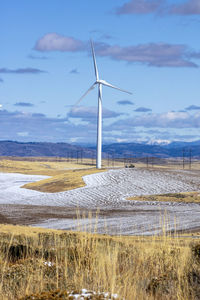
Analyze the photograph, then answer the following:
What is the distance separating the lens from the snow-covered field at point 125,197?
147ft

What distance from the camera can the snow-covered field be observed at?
147 ft

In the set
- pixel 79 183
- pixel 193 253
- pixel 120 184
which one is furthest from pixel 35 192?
pixel 193 253

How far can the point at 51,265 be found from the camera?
40.2ft

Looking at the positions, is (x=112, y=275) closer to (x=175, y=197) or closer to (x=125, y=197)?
(x=175, y=197)

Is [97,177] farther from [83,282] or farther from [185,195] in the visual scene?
[83,282]

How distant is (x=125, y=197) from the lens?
2746 inches

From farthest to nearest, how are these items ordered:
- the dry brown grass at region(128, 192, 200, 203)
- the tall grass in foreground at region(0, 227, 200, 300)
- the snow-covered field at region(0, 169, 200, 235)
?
the dry brown grass at region(128, 192, 200, 203) → the snow-covered field at region(0, 169, 200, 235) → the tall grass in foreground at region(0, 227, 200, 300)

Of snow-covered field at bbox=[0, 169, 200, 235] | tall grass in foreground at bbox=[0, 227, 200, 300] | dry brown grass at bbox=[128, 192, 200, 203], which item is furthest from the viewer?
dry brown grass at bbox=[128, 192, 200, 203]

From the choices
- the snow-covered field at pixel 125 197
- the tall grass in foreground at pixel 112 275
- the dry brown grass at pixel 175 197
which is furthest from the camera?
the dry brown grass at pixel 175 197

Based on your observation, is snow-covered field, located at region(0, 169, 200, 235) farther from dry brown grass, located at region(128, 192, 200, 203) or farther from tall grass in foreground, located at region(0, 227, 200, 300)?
tall grass in foreground, located at region(0, 227, 200, 300)

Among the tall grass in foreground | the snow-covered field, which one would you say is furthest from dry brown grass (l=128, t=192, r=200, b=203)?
the tall grass in foreground

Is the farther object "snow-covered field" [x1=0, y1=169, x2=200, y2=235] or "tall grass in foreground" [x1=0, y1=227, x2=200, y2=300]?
"snow-covered field" [x1=0, y1=169, x2=200, y2=235]

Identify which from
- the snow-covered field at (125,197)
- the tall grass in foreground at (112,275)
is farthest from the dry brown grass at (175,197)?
the tall grass in foreground at (112,275)

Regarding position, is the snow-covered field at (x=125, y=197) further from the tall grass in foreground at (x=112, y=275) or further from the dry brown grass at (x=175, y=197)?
the tall grass in foreground at (x=112, y=275)
